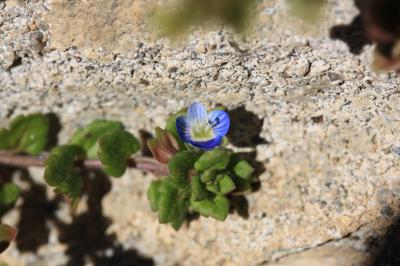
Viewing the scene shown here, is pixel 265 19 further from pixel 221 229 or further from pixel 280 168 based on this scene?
pixel 221 229

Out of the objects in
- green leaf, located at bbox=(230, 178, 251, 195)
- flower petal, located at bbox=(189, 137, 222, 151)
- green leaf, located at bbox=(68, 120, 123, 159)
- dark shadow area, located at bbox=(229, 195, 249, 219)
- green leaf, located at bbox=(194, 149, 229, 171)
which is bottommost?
dark shadow area, located at bbox=(229, 195, 249, 219)

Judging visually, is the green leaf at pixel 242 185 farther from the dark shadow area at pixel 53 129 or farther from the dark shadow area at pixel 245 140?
the dark shadow area at pixel 53 129

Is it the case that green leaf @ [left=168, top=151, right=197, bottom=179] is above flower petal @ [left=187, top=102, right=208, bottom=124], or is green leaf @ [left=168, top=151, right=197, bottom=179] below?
below

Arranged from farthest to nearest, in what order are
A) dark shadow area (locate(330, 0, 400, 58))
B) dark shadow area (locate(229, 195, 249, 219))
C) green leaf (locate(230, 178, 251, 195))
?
dark shadow area (locate(229, 195, 249, 219)), green leaf (locate(230, 178, 251, 195)), dark shadow area (locate(330, 0, 400, 58))

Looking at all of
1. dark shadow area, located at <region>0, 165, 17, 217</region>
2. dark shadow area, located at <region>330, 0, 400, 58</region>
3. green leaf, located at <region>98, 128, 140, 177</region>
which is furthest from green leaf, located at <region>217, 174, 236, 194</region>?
dark shadow area, located at <region>0, 165, 17, 217</region>

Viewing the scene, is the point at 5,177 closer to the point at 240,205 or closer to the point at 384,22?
the point at 240,205

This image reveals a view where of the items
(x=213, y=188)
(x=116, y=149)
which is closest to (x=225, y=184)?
(x=213, y=188)

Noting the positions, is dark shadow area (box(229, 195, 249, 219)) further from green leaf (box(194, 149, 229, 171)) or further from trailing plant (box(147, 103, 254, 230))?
green leaf (box(194, 149, 229, 171))

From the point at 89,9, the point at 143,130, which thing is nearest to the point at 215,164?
the point at 143,130
